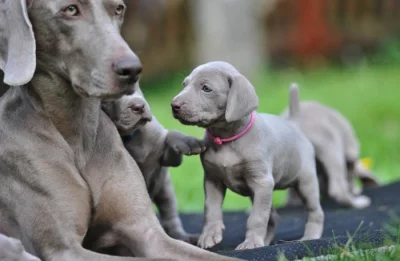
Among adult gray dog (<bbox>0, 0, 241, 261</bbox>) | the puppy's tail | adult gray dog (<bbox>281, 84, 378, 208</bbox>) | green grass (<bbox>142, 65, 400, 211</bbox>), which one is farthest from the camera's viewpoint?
green grass (<bbox>142, 65, 400, 211</bbox>)

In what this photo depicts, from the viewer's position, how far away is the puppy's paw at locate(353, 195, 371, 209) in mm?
5472

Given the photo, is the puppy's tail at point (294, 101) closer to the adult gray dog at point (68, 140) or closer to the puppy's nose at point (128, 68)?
the adult gray dog at point (68, 140)

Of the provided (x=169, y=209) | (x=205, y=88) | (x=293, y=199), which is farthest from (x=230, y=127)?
(x=293, y=199)

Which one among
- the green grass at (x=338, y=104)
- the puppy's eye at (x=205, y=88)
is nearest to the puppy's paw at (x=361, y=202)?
the green grass at (x=338, y=104)

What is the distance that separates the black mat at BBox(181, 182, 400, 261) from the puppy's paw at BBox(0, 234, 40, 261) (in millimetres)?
798

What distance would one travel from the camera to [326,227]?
4672mm

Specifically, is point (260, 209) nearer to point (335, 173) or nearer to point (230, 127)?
point (230, 127)

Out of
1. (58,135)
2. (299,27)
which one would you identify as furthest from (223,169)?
(299,27)

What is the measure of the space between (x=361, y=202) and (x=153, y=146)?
1.77 metres

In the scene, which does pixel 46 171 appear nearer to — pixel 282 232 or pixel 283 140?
pixel 283 140

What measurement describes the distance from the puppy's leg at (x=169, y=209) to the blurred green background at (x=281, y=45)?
5.23 m

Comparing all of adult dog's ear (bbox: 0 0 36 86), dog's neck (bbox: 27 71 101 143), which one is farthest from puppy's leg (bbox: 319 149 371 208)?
adult dog's ear (bbox: 0 0 36 86)

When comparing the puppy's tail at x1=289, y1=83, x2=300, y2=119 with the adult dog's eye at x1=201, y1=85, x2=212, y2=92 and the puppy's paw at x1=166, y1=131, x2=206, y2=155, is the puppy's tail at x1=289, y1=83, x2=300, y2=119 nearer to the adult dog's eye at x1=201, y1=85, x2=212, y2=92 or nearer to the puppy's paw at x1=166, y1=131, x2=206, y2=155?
the puppy's paw at x1=166, y1=131, x2=206, y2=155

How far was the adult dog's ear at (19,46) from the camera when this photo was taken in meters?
3.47
